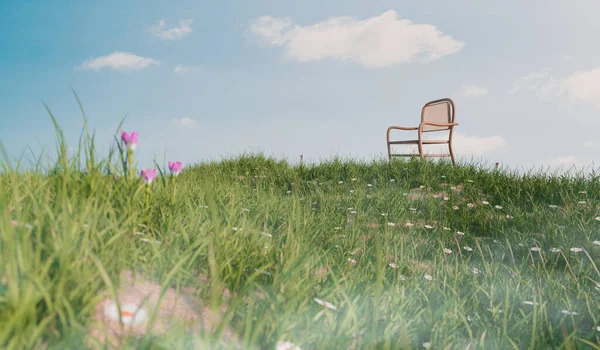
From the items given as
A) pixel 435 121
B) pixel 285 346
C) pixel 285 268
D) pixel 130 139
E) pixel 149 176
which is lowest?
pixel 285 346

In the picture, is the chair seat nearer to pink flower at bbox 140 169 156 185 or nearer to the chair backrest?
the chair backrest

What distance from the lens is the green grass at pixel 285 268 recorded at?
1.15 m

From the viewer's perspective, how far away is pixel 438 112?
8.64 m

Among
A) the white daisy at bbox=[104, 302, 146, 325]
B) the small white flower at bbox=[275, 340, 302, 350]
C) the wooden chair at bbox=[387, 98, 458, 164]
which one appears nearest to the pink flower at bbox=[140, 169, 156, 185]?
the white daisy at bbox=[104, 302, 146, 325]

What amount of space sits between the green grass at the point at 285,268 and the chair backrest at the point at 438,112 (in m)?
4.43

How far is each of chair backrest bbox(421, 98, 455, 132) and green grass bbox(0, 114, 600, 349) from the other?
443 centimetres

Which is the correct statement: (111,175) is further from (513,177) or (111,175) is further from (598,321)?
(513,177)

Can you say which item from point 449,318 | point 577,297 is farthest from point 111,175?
point 577,297

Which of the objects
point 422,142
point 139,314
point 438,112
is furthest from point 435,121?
point 139,314

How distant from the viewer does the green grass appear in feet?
3.76

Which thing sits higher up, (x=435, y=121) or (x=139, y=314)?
(x=435, y=121)

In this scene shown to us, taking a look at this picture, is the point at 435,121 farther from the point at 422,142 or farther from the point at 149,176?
the point at 149,176

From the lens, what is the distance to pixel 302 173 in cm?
667

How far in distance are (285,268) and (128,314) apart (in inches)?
24.9
